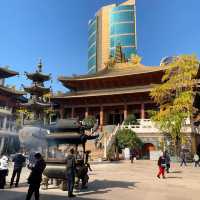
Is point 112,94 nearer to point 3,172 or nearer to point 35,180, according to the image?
point 3,172

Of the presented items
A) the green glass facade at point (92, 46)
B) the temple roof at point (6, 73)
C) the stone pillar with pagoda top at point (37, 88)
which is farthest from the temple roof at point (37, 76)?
the green glass facade at point (92, 46)

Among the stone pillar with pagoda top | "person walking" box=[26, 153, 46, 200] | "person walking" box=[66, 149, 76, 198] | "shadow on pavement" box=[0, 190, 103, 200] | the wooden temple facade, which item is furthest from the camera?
the wooden temple facade

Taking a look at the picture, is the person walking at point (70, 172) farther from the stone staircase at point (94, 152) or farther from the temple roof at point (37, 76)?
the stone staircase at point (94, 152)

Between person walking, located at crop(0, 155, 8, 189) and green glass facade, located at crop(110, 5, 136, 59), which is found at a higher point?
green glass facade, located at crop(110, 5, 136, 59)

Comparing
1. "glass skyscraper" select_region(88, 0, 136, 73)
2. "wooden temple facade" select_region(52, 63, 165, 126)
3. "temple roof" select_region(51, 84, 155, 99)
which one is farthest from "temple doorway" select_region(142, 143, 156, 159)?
"glass skyscraper" select_region(88, 0, 136, 73)

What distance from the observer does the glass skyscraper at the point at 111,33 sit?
113 metres

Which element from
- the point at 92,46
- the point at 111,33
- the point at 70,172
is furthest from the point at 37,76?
the point at 92,46

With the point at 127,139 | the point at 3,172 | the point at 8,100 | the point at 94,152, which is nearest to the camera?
the point at 3,172

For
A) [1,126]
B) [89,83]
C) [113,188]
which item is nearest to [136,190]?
[113,188]

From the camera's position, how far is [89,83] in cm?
4356

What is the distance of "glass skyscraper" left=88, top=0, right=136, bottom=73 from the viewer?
4441 inches

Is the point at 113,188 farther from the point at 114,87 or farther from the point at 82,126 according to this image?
the point at 114,87

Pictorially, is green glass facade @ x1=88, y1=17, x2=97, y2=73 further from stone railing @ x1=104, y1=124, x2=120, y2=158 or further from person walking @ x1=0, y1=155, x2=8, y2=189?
person walking @ x1=0, y1=155, x2=8, y2=189

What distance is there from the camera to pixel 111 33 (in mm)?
116875
